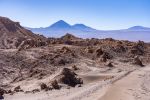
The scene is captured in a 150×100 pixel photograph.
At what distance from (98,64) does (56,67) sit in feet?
16.7

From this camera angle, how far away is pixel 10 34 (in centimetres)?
6281

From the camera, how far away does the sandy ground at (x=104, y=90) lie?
86.4 ft

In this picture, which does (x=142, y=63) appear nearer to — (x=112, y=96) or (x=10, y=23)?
(x=112, y=96)

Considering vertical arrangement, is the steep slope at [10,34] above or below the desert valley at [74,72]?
above

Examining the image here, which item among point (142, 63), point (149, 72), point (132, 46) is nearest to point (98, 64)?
point (149, 72)

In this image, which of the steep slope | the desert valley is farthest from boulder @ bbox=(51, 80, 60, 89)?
the steep slope

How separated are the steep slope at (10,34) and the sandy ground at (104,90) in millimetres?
20980

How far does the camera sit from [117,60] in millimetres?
Result: 45750

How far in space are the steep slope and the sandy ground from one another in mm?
20980

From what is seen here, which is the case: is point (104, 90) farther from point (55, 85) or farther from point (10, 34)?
point (10, 34)

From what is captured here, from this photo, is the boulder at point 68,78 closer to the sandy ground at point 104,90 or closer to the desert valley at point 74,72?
the desert valley at point 74,72

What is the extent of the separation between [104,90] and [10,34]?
37055 millimetres

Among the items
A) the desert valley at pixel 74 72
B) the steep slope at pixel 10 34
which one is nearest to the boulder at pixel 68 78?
the desert valley at pixel 74 72

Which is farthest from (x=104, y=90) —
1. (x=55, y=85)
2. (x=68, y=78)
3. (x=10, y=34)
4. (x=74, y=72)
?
(x=10, y=34)
